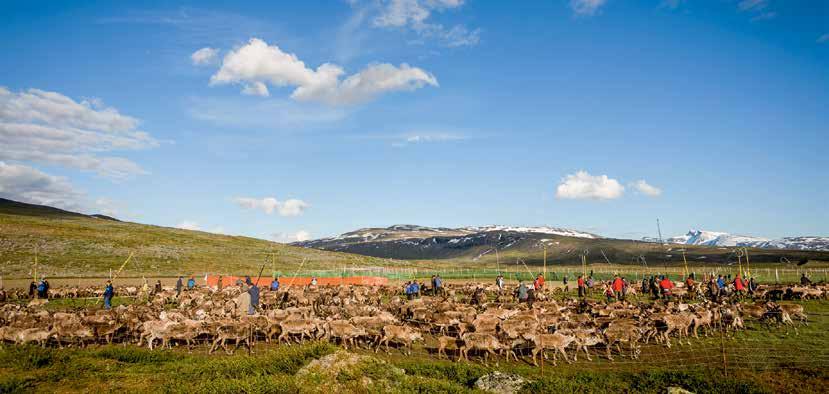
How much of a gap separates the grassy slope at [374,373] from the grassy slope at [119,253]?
6012 cm

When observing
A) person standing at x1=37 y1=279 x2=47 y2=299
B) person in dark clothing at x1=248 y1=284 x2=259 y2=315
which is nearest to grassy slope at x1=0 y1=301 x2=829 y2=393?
person in dark clothing at x1=248 y1=284 x2=259 y2=315

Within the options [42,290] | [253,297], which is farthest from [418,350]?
[42,290]

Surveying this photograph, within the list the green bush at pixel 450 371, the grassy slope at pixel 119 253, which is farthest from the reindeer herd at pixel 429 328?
the grassy slope at pixel 119 253

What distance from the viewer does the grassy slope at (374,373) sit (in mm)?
10742

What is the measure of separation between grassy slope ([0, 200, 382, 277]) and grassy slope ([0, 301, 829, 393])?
60115 mm

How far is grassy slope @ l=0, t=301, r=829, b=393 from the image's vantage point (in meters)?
10.7

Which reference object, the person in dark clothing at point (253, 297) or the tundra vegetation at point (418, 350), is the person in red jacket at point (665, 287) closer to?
the tundra vegetation at point (418, 350)

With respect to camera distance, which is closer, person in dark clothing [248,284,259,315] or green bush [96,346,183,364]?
green bush [96,346,183,364]

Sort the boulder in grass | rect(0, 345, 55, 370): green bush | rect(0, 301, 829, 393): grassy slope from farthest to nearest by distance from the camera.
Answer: rect(0, 345, 55, 370): green bush
the boulder in grass
rect(0, 301, 829, 393): grassy slope

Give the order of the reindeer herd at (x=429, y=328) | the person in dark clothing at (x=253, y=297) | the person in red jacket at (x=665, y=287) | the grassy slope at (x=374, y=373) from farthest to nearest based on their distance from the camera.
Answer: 1. the person in red jacket at (x=665, y=287)
2. the person in dark clothing at (x=253, y=297)
3. the reindeer herd at (x=429, y=328)
4. the grassy slope at (x=374, y=373)

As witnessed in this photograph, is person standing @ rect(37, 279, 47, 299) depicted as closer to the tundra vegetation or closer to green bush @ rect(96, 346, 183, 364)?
the tundra vegetation

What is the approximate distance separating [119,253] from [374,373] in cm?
8315

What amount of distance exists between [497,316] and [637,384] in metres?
9.60

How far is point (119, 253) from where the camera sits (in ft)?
260
